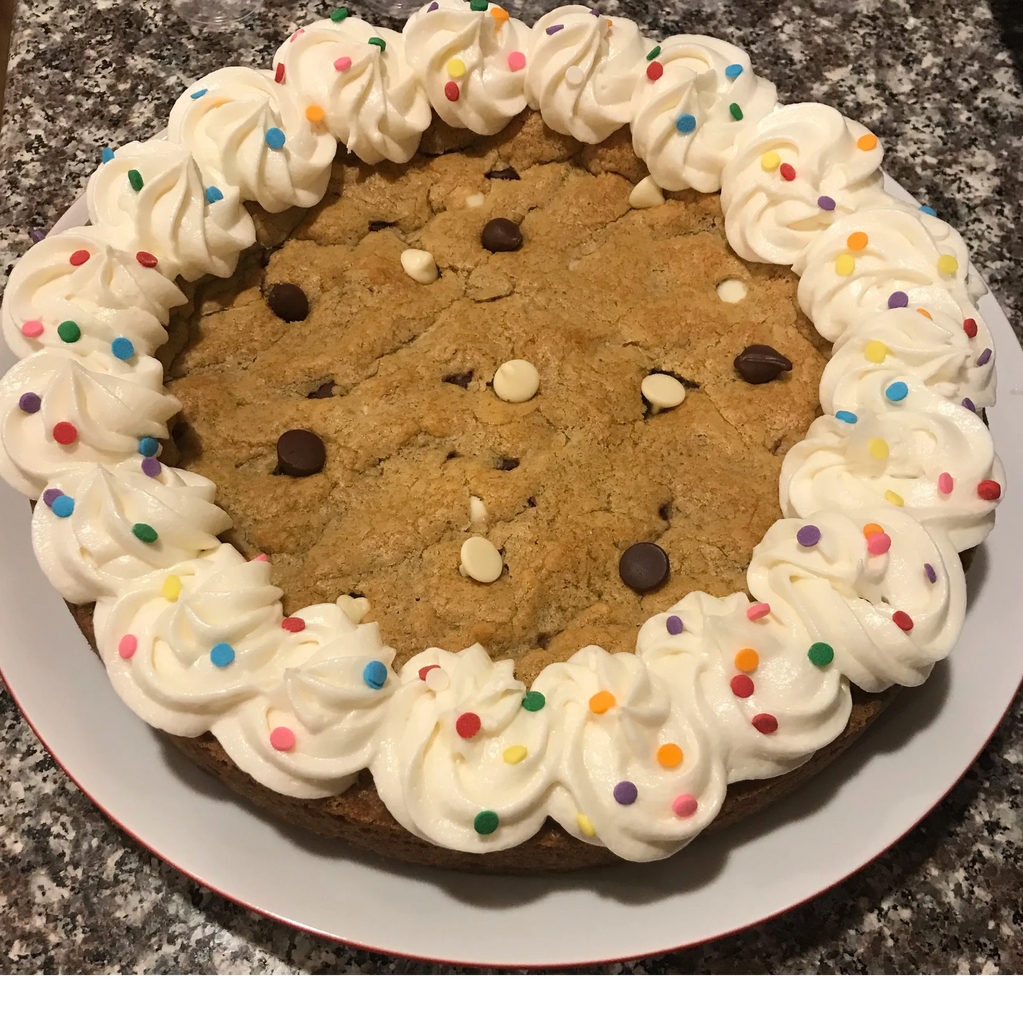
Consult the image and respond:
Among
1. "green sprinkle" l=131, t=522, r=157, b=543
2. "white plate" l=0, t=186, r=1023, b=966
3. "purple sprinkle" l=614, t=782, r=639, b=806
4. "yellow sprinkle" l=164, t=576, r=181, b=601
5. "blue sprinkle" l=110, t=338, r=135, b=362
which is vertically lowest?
"white plate" l=0, t=186, r=1023, b=966

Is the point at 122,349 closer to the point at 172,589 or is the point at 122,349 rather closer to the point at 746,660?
the point at 172,589

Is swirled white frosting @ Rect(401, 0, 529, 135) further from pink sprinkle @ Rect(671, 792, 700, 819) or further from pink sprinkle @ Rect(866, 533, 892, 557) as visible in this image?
pink sprinkle @ Rect(671, 792, 700, 819)

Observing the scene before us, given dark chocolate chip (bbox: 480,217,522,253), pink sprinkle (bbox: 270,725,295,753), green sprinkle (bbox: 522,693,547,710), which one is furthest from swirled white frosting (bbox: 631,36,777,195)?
pink sprinkle (bbox: 270,725,295,753)

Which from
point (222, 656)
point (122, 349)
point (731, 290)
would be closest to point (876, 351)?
point (731, 290)

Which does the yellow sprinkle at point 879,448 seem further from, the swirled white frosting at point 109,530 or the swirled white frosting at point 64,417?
the swirled white frosting at point 64,417

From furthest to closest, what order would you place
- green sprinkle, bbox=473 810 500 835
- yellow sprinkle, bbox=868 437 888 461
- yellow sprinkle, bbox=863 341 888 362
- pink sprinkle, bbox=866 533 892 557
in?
yellow sprinkle, bbox=863 341 888 362, yellow sprinkle, bbox=868 437 888 461, pink sprinkle, bbox=866 533 892 557, green sprinkle, bbox=473 810 500 835
